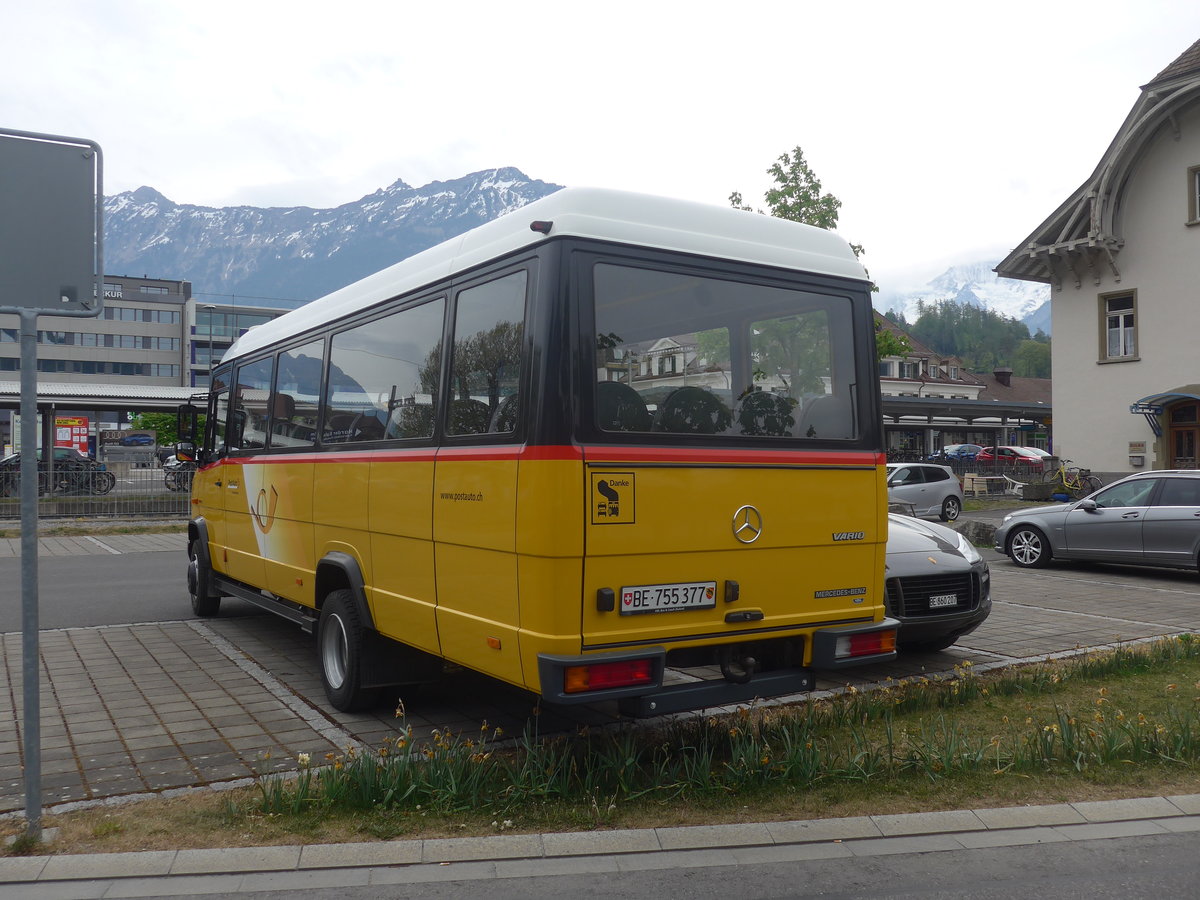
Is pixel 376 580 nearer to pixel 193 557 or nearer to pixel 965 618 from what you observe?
pixel 965 618

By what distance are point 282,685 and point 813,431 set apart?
4.28m

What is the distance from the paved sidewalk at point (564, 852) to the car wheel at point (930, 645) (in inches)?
138

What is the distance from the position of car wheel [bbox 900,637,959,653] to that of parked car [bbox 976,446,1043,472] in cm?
2612

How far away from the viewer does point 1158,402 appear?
89.5 ft

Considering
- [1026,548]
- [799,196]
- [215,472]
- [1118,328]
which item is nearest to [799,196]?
[799,196]

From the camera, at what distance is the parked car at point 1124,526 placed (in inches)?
522

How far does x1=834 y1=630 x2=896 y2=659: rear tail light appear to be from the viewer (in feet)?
18.3

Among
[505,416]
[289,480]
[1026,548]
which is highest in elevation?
[505,416]

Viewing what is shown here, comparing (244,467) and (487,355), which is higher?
(487,355)

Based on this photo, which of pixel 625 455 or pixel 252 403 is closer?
pixel 625 455

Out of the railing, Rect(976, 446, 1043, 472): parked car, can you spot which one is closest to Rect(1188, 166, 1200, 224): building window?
Rect(976, 446, 1043, 472): parked car

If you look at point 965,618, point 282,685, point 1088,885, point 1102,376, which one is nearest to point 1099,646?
point 965,618

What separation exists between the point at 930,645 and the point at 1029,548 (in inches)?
Answer: 297

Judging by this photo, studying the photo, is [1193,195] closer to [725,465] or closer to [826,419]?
[826,419]
